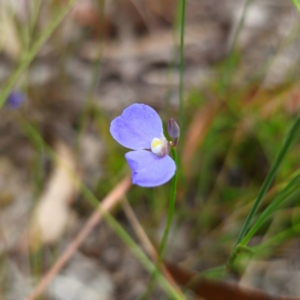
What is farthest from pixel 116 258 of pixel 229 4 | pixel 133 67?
pixel 229 4

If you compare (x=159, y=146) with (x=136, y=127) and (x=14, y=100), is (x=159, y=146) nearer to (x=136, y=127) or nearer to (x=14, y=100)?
(x=136, y=127)

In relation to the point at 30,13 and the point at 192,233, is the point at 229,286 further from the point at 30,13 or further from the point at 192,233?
the point at 30,13

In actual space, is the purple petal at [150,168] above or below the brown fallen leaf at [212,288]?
above

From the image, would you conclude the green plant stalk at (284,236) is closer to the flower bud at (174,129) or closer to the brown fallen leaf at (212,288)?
the brown fallen leaf at (212,288)

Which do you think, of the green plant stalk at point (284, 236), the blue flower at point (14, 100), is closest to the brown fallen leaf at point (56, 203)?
the blue flower at point (14, 100)

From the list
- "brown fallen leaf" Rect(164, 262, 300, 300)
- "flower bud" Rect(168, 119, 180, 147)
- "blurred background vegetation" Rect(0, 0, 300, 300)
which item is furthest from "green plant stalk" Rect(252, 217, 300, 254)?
"flower bud" Rect(168, 119, 180, 147)

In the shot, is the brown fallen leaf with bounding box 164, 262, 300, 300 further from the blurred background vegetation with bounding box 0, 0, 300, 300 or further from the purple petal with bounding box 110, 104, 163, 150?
the purple petal with bounding box 110, 104, 163, 150
